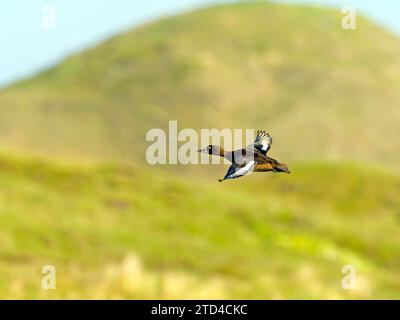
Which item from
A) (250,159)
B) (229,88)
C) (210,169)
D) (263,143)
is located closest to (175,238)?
(263,143)

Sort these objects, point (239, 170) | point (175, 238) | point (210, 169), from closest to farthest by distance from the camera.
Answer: point (239, 170) → point (175, 238) → point (210, 169)

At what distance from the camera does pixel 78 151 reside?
105 metres

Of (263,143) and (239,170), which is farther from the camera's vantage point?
(263,143)

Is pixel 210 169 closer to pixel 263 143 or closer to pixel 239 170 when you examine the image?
pixel 263 143

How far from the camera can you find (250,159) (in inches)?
240

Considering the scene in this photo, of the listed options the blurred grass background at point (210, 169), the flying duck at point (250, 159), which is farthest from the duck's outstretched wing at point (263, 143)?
the blurred grass background at point (210, 169)

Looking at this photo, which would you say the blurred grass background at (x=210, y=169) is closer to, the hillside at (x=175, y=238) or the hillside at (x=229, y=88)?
the hillside at (x=175, y=238)

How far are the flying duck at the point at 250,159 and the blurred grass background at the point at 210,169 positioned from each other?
36.6ft

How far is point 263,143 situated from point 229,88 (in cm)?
12878

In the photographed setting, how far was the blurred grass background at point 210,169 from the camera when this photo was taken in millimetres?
28922

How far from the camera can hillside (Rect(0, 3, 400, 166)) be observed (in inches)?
4530

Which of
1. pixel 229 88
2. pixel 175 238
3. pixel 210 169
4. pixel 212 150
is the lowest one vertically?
pixel 212 150
